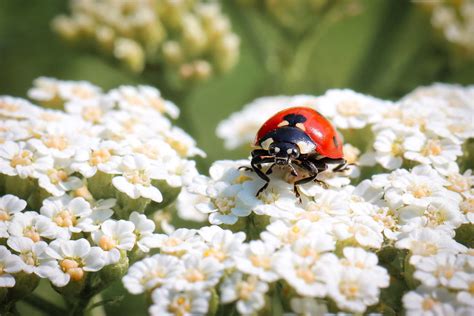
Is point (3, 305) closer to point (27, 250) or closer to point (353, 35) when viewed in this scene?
point (27, 250)

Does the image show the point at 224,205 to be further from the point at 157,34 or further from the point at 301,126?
the point at 157,34

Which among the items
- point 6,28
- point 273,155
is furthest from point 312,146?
point 6,28

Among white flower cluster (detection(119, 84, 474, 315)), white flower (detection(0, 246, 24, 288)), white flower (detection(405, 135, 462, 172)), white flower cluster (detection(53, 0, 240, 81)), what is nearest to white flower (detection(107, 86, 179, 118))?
white flower cluster (detection(53, 0, 240, 81))

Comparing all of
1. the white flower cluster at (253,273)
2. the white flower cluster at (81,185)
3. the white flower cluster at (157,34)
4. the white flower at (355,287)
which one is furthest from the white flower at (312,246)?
the white flower cluster at (157,34)

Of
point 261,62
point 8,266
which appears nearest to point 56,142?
point 8,266

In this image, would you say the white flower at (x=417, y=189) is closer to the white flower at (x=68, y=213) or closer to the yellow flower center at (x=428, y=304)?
the yellow flower center at (x=428, y=304)

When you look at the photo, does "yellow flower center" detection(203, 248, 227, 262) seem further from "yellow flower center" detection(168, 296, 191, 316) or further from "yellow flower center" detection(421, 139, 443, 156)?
"yellow flower center" detection(421, 139, 443, 156)

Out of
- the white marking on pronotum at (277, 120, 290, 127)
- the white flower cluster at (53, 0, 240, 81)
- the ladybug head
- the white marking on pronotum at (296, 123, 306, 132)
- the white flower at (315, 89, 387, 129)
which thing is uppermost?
the white flower cluster at (53, 0, 240, 81)
